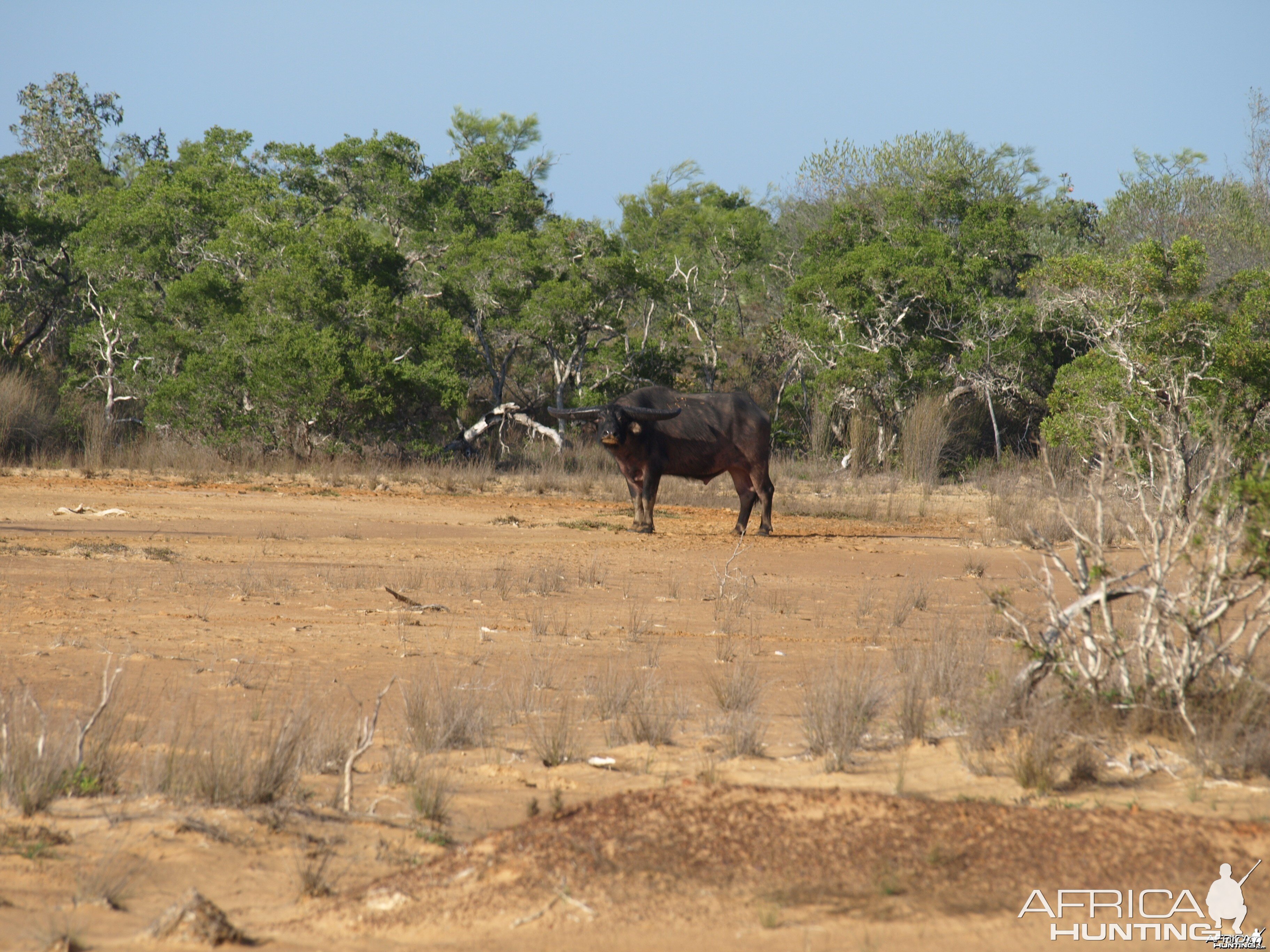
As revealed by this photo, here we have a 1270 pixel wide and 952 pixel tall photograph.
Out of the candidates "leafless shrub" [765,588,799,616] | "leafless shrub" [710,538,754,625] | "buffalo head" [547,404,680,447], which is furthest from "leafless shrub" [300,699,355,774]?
"buffalo head" [547,404,680,447]

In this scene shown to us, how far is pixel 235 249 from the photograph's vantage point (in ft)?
88.6

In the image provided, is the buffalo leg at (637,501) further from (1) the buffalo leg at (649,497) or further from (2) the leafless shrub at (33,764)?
(2) the leafless shrub at (33,764)

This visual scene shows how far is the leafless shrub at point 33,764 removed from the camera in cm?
474

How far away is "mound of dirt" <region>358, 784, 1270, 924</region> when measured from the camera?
159 inches

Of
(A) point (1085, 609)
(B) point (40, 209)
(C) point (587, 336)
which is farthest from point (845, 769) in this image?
(B) point (40, 209)

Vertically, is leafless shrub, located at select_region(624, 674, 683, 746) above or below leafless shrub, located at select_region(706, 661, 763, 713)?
below

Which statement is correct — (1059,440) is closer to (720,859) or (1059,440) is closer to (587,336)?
(587,336)

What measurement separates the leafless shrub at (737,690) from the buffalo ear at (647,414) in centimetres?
975

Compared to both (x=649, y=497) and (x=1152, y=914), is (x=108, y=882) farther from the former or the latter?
(x=649, y=497)

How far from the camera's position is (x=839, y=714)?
19.6 ft

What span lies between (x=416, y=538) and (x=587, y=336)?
13.1 m

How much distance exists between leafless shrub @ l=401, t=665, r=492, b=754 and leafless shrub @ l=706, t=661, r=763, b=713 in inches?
55.7

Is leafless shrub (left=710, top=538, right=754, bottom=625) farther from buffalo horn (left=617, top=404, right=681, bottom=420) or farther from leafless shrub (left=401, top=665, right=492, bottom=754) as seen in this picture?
buffalo horn (left=617, top=404, right=681, bottom=420)

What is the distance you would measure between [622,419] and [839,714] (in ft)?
37.5
